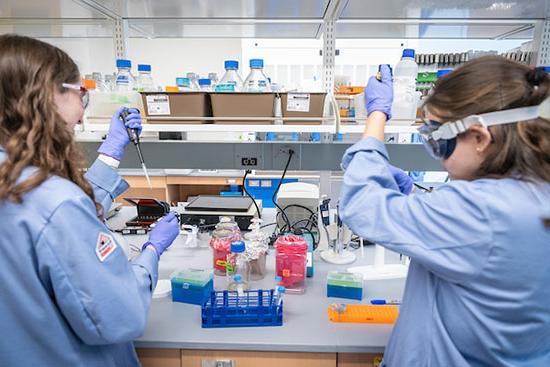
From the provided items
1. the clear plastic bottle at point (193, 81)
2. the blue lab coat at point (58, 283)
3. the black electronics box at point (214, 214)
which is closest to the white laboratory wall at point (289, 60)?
the clear plastic bottle at point (193, 81)

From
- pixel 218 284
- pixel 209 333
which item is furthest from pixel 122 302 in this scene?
pixel 218 284

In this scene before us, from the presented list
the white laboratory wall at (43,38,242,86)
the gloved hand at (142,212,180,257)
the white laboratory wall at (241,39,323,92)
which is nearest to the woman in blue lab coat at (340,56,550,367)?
the gloved hand at (142,212,180,257)

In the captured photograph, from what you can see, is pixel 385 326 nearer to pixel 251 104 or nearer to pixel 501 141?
pixel 501 141

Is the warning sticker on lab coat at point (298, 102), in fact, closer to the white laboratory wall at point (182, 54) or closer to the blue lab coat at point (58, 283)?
the blue lab coat at point (58, 283)

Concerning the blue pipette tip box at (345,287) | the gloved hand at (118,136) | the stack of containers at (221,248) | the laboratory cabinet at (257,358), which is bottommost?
the laboratory cabinet at (257,358)

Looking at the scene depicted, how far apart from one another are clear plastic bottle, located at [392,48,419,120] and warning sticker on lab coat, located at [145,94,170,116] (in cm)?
88

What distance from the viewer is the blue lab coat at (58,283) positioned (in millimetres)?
613

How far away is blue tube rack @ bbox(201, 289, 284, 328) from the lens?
3.12 feet

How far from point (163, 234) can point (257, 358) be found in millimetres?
476

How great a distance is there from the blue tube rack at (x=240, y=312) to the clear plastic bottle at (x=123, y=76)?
0.93 m

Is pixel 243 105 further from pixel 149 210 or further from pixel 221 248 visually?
pixel 149 210

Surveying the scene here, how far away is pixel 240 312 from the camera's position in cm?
97

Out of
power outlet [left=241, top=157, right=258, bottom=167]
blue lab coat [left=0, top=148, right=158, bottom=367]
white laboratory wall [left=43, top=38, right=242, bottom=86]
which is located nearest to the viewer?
blue lab coat [left=0, top=148, right=158, bottom=367]

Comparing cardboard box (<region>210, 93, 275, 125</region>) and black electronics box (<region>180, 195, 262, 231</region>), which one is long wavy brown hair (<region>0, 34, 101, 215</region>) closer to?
cardboard box (<region>210, 93, 275, 125</region>)
